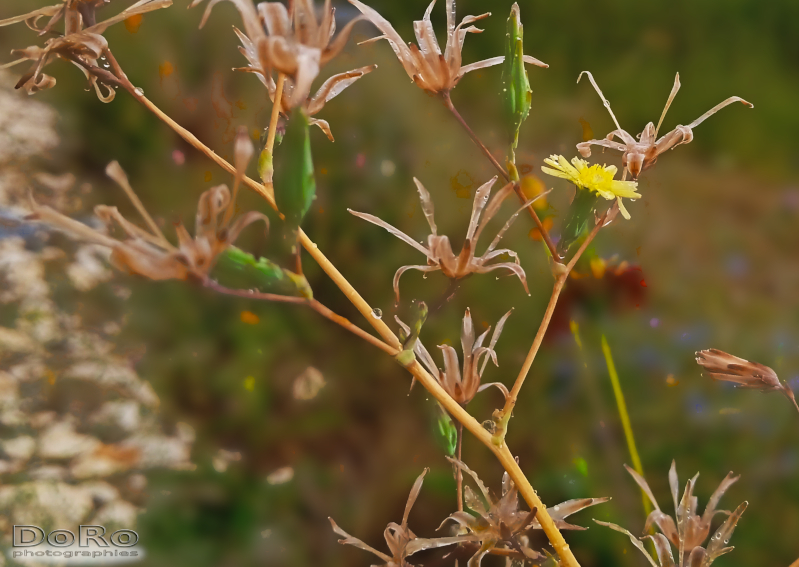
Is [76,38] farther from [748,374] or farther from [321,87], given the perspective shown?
[748,374]

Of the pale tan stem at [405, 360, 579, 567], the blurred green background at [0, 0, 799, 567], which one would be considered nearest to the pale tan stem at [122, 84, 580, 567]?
the pale tan stem at [405, 360, 579, 567]

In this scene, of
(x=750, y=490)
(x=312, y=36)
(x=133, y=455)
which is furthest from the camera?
(x=133, y=455)

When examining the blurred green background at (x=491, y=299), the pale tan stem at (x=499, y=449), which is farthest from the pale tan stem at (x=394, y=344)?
the blurred green background at (x=491, y=299)

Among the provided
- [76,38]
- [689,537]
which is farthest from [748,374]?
[76,38]

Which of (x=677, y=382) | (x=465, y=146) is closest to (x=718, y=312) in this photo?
(x=677, y=382)

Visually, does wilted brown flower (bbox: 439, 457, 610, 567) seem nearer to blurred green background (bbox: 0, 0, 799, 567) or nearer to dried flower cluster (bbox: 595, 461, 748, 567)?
dried flower cluster (bbox: 595, 461, 748, 567)

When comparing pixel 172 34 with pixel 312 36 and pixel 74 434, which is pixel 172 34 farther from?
pixel 312 36

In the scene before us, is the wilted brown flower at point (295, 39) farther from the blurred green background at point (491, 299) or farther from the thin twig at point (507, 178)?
the blurred green background at point (491, 299)
